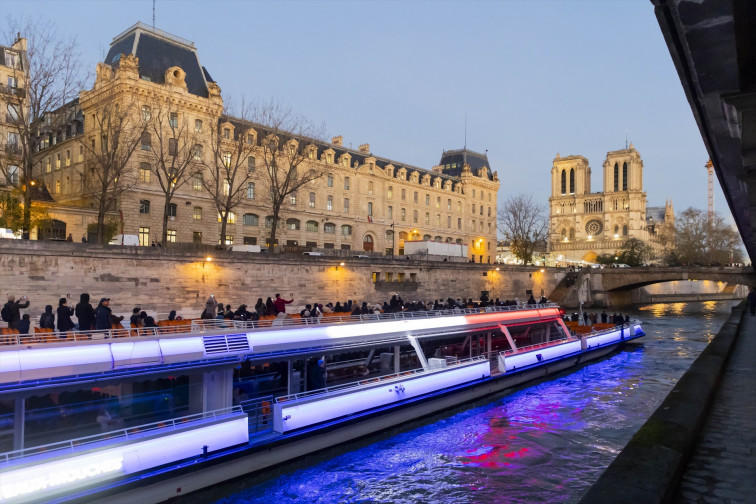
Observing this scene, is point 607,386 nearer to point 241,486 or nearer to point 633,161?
point 241,486

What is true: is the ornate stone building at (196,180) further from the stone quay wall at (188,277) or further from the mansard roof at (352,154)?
the stone quay wall at (188,277)

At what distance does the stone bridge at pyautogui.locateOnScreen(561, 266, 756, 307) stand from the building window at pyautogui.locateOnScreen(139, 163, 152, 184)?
143ft

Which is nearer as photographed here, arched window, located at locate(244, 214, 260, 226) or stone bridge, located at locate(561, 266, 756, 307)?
arched window, located at locate(244, 214, 260, 226)

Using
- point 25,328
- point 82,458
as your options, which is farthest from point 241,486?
point 25,328

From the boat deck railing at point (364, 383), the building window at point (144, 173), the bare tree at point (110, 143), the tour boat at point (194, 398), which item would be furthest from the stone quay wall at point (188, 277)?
the boat deck railing at point (364, 383)

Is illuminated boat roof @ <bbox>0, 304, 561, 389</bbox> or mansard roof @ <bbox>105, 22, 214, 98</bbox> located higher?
mansard roof @ <bbox>105, 22, 214, 98</bbox>

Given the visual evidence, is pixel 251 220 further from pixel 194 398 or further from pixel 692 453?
pixel 692 453

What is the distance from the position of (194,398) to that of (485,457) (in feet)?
21.4

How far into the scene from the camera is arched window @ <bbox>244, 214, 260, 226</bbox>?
48438 millimetres

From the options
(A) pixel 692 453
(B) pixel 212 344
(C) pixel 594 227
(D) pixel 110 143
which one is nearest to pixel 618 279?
(D) pixel 110 143

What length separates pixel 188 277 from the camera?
96.2 ft

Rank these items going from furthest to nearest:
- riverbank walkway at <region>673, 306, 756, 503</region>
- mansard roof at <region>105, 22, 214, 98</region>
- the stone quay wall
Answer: mansard roof at <region>105, 22, 214, 98</region> < the stone quay wall < riverbank walkway at <region>673, 306, 756, 503</region>

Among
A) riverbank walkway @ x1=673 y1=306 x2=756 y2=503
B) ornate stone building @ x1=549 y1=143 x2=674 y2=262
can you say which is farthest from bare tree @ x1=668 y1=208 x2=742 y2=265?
riverbank walkway @ x1=673 y1=306 x2=756 y2=503

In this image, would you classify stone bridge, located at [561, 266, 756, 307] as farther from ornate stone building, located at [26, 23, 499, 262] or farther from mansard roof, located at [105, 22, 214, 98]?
mansard roof, located at [105, 22, 214, 98]
